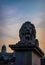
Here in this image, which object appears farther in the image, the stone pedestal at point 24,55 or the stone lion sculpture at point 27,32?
the stone lion sculpture at point 27,32

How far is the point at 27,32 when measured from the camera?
5223 mm

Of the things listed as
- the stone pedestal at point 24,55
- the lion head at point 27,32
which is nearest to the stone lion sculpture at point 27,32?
the lion head at point 27,32

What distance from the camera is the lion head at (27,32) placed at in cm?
519

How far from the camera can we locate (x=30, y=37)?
17.4 feet

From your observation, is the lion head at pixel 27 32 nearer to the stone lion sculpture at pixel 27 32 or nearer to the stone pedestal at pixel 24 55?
the stone lion sculpture at pixel 27 32

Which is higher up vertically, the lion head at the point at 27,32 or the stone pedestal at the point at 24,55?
the lion head at the point at 27,32

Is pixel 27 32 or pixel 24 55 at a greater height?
pixel 27 32

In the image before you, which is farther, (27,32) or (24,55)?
(27,32)

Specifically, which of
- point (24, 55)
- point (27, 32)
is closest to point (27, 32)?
point (27, 32)

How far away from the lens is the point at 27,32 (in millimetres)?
5223

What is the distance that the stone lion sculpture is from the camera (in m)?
5.16

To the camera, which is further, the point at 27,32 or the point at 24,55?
the point at 27,32

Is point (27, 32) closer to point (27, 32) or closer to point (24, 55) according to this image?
point (27, 32)

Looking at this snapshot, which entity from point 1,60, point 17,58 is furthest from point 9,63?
point 17,58
